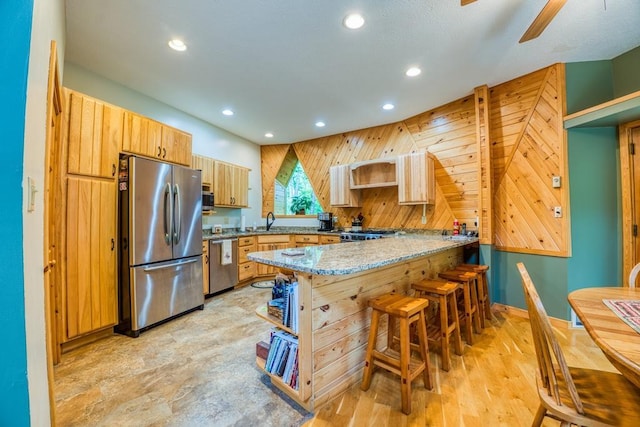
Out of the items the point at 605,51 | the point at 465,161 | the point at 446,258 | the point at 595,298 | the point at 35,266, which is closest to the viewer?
the point at 35,266

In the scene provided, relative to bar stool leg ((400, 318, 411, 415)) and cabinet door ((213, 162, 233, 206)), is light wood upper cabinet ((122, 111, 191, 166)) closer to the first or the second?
cabinet door ((213, 162, 233, 206))

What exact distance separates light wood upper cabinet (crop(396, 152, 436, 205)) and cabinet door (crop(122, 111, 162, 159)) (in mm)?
3259

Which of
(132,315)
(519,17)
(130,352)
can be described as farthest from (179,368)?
(519,17)

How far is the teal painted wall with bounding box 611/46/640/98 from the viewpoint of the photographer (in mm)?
2555

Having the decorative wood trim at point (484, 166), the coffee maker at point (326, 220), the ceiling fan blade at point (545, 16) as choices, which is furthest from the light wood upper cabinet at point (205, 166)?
the ceiling fan blade at point (545, 16)

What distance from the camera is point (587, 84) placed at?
277 centimetres

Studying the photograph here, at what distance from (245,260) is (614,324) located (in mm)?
4222

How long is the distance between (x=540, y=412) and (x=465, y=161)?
305 cm

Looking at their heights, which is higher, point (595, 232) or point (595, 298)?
point (595, 232)

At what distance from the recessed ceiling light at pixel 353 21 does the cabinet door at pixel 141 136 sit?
2371 mm

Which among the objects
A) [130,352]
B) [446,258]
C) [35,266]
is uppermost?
[35,266]

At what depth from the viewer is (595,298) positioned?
1434 millimetres

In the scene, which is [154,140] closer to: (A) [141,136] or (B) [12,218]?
(A) [141,136]

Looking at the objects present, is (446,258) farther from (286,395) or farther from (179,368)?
(179,368)
